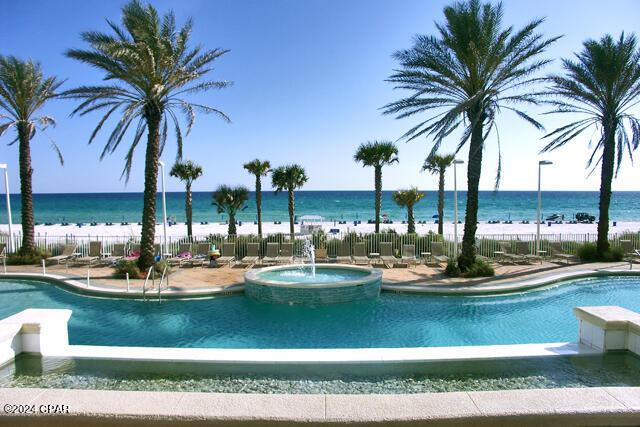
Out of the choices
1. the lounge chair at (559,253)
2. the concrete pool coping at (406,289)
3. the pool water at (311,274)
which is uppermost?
the lounge chair at (559,253)

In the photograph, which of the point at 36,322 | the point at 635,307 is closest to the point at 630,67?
the point at 635,307

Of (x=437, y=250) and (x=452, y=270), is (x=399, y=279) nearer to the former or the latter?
(x=452, y=270)

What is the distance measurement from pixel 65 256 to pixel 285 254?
9698 millimetres

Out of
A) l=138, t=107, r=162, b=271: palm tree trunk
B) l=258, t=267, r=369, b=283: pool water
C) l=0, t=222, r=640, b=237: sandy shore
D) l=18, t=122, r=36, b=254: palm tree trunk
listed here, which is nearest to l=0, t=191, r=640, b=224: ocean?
l=0, t=222, r=640, b=237: sandy shore

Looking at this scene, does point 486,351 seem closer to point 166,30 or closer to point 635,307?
point 635,307

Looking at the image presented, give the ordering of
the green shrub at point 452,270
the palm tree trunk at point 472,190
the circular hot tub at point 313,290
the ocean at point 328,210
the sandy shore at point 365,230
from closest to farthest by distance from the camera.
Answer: the circular hot tub at point 313,290, the green shrub at point 452,270, the palm tree trunk at point 472,190, the sandy shore at point 365,230, the ocean at point 328,210

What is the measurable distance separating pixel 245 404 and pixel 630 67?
2034cm

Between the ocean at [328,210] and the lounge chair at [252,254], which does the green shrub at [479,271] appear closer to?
the lounge chair at [252,254]

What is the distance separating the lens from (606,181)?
18234 mm

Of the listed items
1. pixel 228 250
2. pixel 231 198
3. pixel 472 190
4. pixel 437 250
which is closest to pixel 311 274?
pixel 228 250

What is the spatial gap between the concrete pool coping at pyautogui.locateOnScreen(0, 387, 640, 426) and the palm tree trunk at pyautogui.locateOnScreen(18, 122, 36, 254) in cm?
1849

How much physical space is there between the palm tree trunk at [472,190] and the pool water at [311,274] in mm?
3975

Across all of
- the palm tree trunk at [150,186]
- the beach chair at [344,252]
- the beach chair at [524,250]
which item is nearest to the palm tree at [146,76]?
the palm tree trunk at [150,186]

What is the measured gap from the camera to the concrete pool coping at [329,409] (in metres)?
2.85
